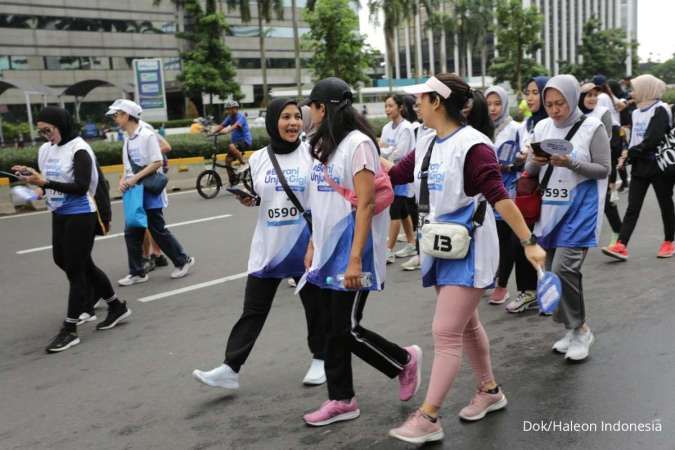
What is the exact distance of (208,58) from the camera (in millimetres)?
48156

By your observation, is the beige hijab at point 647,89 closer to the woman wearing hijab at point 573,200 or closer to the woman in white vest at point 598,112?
the woman in white vest at point 598,112

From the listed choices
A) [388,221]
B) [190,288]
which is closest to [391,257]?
[190,288]

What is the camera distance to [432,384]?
10.5 feet

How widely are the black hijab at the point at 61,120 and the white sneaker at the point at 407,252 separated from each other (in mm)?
3738

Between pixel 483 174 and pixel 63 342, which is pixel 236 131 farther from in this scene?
pixel 483 174

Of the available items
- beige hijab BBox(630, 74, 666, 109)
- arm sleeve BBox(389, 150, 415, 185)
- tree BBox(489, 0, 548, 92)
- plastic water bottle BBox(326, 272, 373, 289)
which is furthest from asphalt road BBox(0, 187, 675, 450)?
tree BBox(489, 0, 548, 92)

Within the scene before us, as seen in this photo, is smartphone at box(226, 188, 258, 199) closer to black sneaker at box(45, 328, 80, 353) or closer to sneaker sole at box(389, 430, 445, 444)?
sneaker sole at box(389, 430, 445, 444)

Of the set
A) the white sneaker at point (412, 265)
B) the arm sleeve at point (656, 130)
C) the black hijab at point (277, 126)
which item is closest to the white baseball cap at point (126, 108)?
the white sneaker at point (412, 265)


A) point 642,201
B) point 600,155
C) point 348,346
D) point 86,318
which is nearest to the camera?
point 348,346

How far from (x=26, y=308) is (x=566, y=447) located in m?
5.11

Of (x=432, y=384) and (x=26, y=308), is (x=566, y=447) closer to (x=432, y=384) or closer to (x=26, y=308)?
(x=432, y=384)

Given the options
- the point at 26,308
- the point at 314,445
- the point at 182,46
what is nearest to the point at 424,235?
the point at 314,445

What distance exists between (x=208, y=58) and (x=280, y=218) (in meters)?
46.6

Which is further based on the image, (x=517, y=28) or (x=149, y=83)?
(x=517, y=28)
